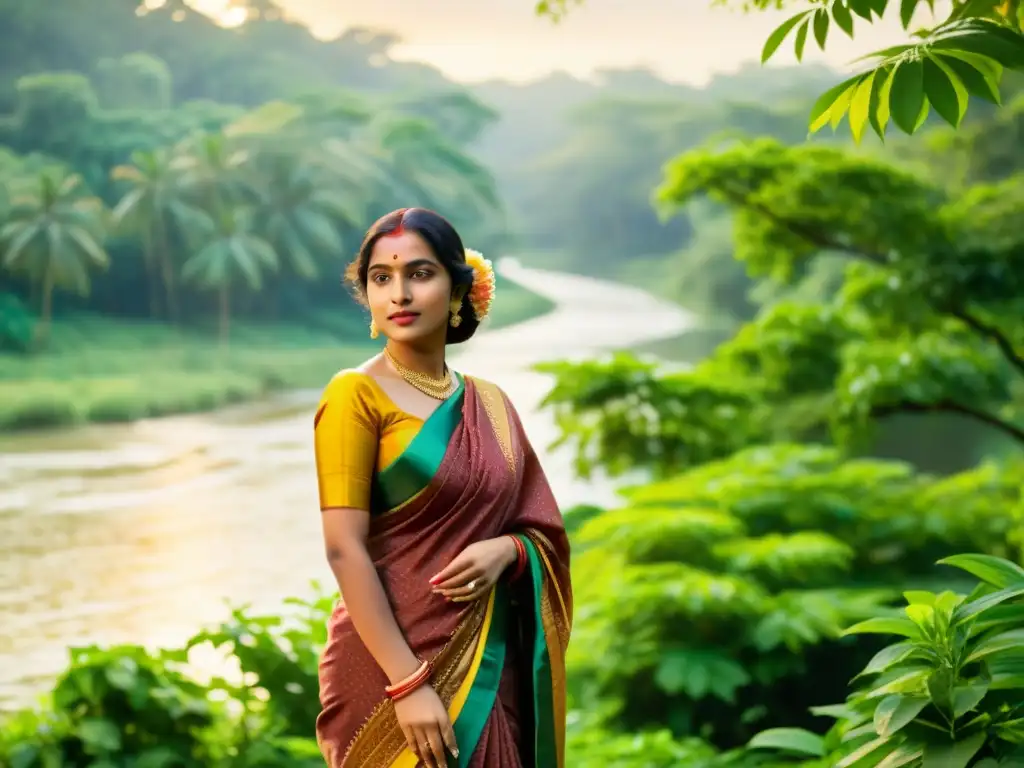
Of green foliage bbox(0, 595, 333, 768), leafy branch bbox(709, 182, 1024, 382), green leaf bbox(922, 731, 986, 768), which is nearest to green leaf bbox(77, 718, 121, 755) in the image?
green foliage bbox(0, 595, 333, 768)

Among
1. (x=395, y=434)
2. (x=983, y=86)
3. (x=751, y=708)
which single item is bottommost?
(x=751, y=708)

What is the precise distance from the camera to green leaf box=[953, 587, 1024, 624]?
121cm

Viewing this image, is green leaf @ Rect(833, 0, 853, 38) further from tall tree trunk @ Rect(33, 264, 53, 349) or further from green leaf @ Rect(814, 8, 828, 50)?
tall tree trunk @ Rect(33, 264, 53, 349)

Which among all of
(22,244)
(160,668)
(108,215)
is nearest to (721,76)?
(108,215)

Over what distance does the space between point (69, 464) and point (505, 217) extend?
396cm

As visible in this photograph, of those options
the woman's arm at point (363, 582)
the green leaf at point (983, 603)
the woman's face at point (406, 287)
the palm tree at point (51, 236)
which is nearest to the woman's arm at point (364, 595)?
the woman's arm at point (363, 582)

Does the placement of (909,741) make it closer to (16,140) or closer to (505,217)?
(16,140)

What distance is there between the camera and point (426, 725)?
117cm

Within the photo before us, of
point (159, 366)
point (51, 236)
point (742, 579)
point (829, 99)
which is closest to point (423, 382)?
point (829, 99)

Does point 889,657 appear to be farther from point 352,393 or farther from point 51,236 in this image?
point 51,236

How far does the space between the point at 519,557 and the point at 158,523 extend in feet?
16.8

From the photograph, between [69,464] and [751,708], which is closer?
[751,708]

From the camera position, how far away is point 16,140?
6980mm

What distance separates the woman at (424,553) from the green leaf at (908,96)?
0.49 meters
